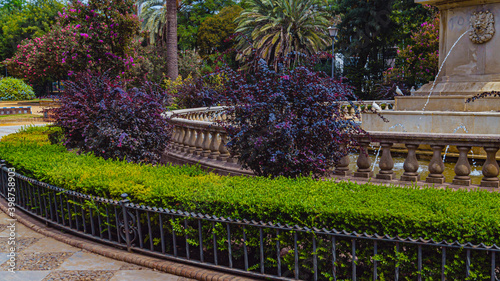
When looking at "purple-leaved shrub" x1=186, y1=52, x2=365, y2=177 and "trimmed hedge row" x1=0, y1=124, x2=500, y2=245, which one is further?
"purple-leaved shrub" x1=186, y1=52, x2=365, y2=177

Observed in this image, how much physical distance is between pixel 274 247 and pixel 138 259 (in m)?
1.76

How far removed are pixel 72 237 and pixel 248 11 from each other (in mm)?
37524

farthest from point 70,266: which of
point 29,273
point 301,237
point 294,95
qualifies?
point 294,95

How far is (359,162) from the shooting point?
22.3 ft

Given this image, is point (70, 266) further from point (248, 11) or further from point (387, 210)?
point (248, 11)

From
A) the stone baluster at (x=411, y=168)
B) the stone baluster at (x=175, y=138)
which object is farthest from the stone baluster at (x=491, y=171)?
the stone baluster at (x=175, y=138)

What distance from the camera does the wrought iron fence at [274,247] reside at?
378 centimetres

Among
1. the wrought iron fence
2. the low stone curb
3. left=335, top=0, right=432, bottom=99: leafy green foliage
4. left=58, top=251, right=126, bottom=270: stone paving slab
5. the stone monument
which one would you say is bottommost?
left=58, top=251, right=126, bottom=270: stone paving slab

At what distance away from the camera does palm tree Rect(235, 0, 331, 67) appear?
120ft

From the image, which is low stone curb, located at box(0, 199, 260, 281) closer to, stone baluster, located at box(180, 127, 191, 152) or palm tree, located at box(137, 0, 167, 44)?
stone baluster, located at box(180, 127, 191, 152)

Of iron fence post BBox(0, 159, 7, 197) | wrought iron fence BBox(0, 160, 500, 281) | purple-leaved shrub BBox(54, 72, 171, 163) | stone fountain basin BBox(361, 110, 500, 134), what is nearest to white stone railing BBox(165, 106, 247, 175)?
purple-leaved shrub BBox(54, 72, 171, 163)

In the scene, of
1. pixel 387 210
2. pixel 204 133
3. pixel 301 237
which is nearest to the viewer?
pixel 387 210

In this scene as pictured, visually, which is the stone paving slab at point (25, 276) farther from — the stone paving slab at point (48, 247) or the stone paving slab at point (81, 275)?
the stone paving slab at point (48, 247)

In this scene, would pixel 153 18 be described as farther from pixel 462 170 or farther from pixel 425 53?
pixel 462 170
